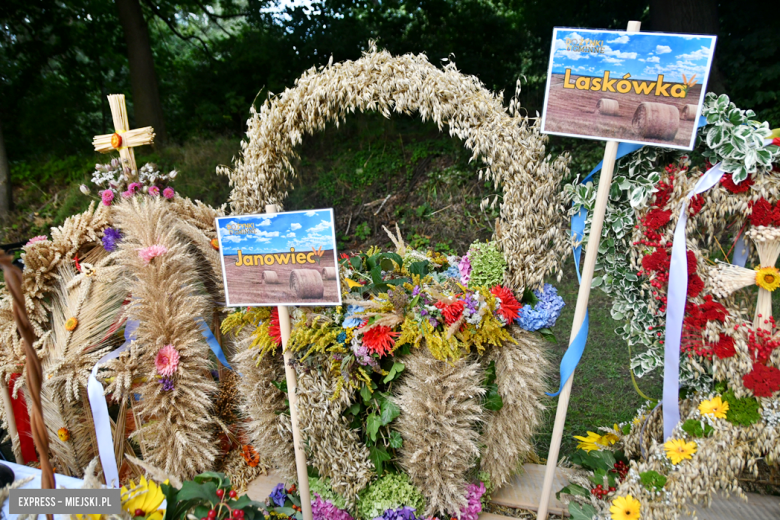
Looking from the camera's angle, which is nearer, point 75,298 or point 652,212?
point 652,212

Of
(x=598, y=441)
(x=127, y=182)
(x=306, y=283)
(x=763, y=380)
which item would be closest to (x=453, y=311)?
(x=306, y=283)

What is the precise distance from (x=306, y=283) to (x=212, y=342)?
37.6 inches

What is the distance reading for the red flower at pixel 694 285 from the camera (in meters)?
1.57

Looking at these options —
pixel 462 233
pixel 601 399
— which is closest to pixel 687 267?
pixel 601 399

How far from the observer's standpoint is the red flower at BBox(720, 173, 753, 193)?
152 cm

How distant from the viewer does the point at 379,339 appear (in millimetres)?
1699

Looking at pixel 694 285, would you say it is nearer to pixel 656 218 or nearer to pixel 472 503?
pixel 656 218

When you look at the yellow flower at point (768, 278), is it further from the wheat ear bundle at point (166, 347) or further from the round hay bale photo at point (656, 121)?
the wheat ear bundle at point (166, 347)

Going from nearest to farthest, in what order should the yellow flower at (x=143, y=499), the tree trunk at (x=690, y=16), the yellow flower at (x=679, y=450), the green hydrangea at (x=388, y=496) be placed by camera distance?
1. the yellow flower at (x=143, y=499)
2. the yellow flower at (x=679, y=450)
3. the green hydrangea at (x=388, y=496)
4. the tree trunk at (x=690, y=16)

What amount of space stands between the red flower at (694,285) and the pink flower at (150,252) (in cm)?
208

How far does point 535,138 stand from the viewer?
167 centimetres

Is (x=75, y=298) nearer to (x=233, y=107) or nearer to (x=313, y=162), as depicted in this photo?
(x=313, y=162)

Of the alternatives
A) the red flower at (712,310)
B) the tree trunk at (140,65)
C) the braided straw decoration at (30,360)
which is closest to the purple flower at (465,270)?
the red flower at (712,310)

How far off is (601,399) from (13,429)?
3.16 meters
